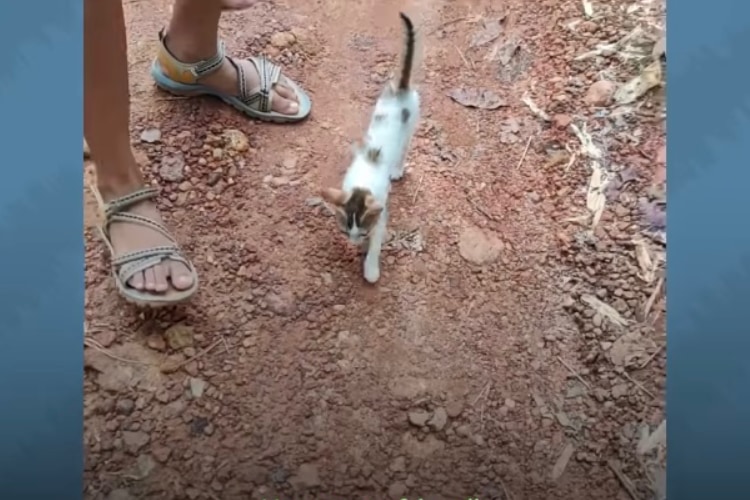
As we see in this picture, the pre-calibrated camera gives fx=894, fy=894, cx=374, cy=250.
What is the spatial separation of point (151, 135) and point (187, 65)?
10 centimetres

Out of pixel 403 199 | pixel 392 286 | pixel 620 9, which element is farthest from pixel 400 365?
pixel 620 9

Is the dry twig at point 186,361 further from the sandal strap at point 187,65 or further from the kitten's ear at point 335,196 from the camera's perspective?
the sandal strap at point 187,65

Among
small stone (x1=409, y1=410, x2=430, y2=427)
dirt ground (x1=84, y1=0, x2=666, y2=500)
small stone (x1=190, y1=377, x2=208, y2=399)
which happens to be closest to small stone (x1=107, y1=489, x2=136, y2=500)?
dirt ground (x1=84, y1=0, x2=666, y2=500)

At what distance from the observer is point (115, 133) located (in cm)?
109

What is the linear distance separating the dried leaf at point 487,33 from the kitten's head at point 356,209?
254 mm

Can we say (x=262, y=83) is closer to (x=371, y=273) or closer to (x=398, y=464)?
(x=371, y=273)

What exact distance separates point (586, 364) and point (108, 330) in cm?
58

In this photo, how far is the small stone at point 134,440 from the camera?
3.43 ft

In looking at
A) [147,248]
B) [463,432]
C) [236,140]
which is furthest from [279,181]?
[463,432]

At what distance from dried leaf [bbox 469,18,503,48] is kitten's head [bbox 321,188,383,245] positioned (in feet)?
0.83

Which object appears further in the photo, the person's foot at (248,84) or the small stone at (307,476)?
the person's foot at (248,84)

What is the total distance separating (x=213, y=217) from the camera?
1.13 metres

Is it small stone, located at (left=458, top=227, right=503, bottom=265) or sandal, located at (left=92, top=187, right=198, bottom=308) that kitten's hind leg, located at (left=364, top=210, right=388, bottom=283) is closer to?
small stone, located at (left=458, top=227, right=503, bottom=265)

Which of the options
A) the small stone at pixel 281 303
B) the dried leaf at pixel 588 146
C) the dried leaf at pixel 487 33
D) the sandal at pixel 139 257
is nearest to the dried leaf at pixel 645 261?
the dried leaf at pixel 588 146
